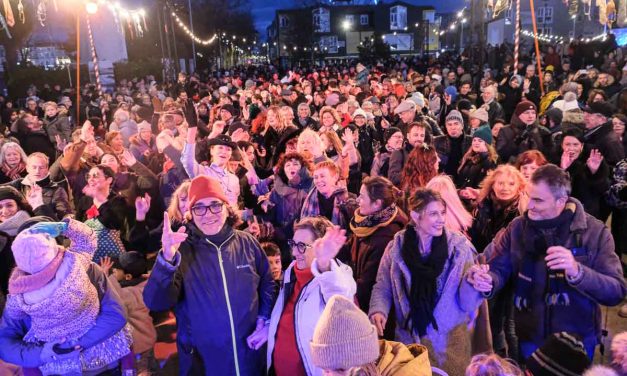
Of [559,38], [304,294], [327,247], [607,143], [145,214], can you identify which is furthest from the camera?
[559,38]

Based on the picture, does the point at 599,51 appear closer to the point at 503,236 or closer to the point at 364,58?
the point at 503,236

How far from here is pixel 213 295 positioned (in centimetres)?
291

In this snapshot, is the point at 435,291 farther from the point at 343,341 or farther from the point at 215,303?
the point at 215,303

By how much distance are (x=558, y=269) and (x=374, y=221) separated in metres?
1.25

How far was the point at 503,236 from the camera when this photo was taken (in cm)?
317

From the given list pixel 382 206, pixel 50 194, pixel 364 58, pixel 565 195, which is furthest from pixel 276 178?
pixel 364 58

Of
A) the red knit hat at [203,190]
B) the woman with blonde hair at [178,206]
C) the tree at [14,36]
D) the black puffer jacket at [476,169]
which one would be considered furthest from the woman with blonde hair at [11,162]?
the tree at [14,36]

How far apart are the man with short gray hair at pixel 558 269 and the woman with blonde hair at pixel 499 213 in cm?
71

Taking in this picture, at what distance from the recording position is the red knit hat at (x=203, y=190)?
2.97 metres

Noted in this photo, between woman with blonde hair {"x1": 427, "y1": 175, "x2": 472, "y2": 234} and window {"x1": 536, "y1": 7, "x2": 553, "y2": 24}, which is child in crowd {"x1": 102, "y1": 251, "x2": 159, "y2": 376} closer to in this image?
woman with blonde hair {"x1": 427, "y1": 175, "x2": 472, "y2": 234}

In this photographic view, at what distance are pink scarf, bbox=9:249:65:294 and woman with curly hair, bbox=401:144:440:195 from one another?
3.13 metres

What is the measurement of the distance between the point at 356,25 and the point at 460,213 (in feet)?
235

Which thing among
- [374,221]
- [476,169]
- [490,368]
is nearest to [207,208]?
[374,221]

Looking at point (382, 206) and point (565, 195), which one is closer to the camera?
point (565, 195)
